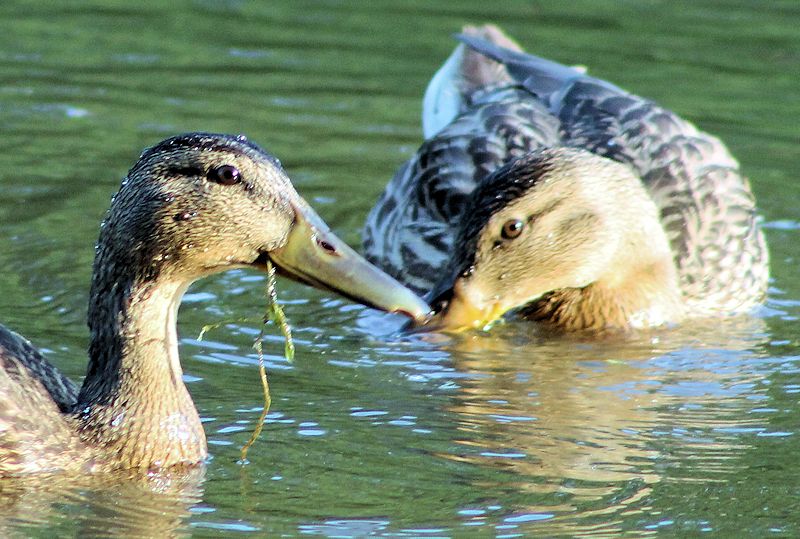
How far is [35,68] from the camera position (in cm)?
1409

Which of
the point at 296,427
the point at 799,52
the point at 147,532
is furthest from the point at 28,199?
the point at 799,52

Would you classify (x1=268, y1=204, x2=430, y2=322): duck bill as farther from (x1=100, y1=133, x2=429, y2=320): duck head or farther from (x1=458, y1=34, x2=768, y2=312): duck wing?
(x1=458, y1=34, x2=768, y2=312): duck wing

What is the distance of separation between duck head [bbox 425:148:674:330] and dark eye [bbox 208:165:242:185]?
2312 mm

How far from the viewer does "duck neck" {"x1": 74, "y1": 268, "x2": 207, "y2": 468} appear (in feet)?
23.7

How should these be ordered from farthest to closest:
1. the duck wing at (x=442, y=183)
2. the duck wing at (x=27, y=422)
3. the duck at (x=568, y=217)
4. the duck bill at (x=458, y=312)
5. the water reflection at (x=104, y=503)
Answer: the duck wing at (x=442, y=183), the duck at (x=568, y=217), the duck bill at (x=458, y=312), the duck wing at (x=27, y=422), the water reflection at (x=104, y=503)

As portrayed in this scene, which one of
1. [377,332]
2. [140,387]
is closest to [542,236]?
[377,332]

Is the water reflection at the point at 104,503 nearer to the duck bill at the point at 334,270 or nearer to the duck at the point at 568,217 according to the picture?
the duck bill at the point at 334,270

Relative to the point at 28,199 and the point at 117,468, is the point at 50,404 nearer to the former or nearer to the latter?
the point at 117,468

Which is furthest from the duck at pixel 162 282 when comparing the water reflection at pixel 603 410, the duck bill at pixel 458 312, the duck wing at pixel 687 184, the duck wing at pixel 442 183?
the duck wing at pixel 687 184

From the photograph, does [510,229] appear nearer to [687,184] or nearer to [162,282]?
[687,184]

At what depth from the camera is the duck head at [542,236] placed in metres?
9.38

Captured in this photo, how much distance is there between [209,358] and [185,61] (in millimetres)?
6162

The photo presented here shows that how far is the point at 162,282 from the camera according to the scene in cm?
725

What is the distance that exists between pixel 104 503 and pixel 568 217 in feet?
12.3
